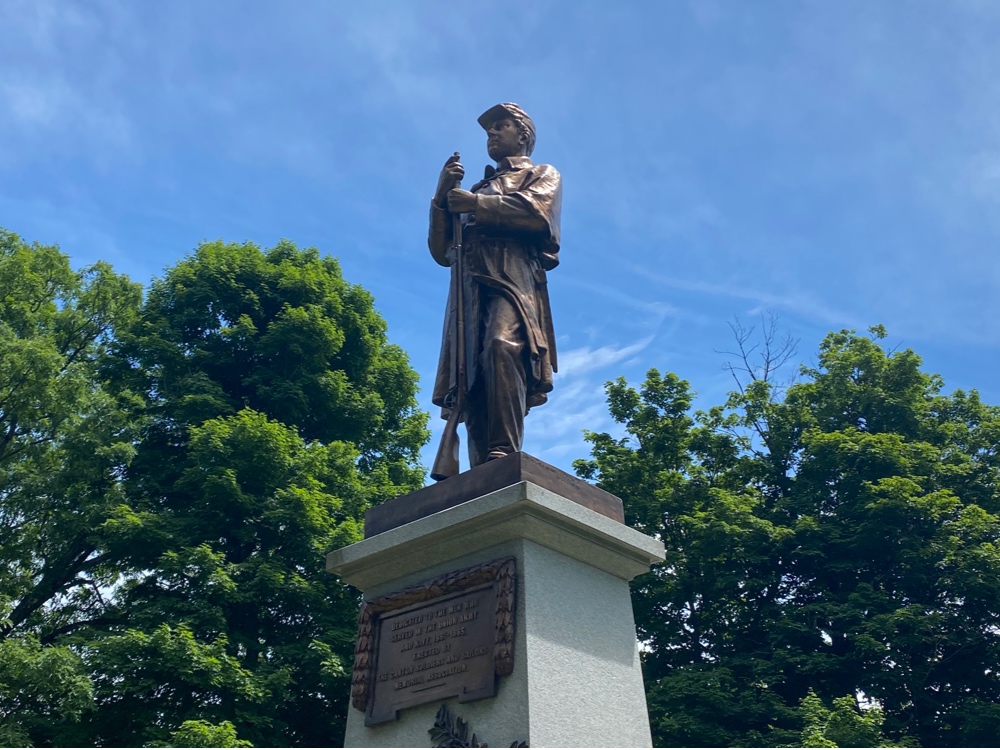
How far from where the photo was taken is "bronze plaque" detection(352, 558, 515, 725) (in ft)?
17.2

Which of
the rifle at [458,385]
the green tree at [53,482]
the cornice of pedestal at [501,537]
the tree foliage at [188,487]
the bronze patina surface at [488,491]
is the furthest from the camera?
the green tree at [53,482]

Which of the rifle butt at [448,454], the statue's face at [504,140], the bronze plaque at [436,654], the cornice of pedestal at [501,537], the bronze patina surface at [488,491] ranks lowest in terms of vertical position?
the bronze plaque at [436,654]

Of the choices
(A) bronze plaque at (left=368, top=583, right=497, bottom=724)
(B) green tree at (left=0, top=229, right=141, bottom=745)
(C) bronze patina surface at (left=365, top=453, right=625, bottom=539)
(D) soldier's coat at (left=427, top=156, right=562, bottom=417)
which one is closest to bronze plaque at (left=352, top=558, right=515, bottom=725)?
(A) bronze plaque at (left=368, top=583, right=497, bottom=724)

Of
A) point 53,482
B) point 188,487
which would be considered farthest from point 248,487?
point 53,482

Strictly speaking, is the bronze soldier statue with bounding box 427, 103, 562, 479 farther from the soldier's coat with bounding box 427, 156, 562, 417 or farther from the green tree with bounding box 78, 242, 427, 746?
the green tree with bounding box 78, 242, 427, 746

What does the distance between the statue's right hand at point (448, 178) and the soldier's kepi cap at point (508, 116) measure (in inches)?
26.6

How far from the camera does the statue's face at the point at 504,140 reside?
298 inches

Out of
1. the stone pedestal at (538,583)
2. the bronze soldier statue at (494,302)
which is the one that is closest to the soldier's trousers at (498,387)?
the bronze soldier statue at (494,302)

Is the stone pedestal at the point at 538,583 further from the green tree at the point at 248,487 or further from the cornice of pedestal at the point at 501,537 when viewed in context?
the green tree at the point at 248,487

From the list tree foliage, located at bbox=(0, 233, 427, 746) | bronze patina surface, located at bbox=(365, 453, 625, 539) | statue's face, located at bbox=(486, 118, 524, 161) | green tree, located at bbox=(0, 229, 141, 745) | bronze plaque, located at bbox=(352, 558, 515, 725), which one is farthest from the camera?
green tree, located at bbox=(0, 229, 141, 745)

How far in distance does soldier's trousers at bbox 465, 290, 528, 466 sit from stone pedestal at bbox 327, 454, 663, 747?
0.50 metres

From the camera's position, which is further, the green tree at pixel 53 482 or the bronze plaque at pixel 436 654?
the green tree at pixel 53 482

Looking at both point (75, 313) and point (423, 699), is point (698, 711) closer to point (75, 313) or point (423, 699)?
point (423, 699)

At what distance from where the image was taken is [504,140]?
7570 mm
